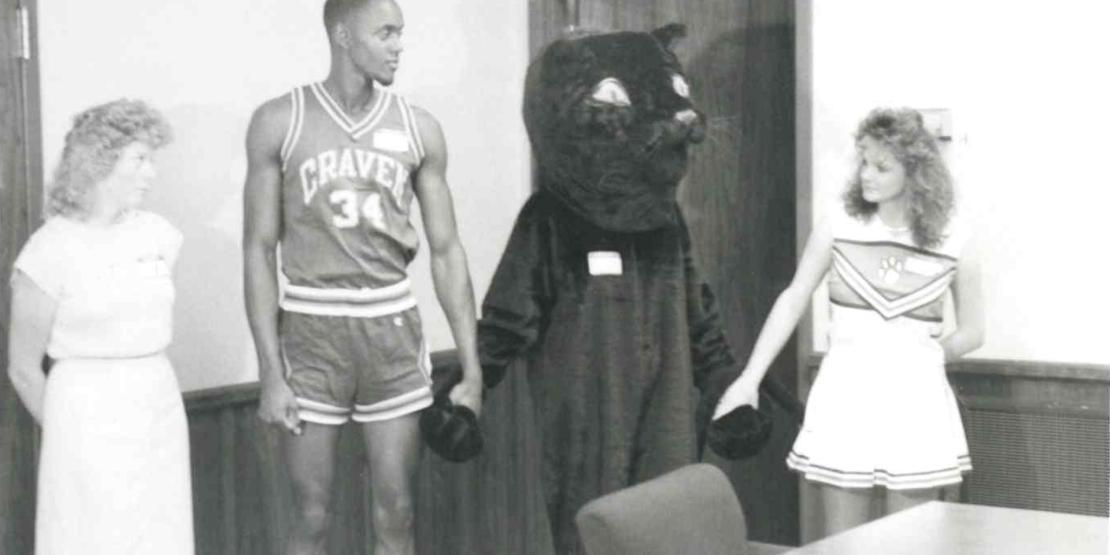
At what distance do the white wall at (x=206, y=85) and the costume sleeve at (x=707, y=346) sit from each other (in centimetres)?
100

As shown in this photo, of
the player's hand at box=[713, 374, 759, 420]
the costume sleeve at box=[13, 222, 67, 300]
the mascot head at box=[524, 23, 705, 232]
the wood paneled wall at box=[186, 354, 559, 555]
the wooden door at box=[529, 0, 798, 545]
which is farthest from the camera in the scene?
the wooden door at box=[529, 0, 798, 545]

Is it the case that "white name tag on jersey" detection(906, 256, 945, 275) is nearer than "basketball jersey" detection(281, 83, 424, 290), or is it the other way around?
"basketball jersey" detection(281, 83, 424, 290)

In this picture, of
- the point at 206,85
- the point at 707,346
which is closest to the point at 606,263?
the point at 707,346

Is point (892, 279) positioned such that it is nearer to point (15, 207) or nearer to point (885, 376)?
point (885, 376)

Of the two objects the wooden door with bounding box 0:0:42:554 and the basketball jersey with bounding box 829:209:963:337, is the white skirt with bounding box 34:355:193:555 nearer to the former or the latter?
the wooden door with bounding box 0:0:42:554

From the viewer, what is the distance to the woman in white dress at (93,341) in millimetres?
3414

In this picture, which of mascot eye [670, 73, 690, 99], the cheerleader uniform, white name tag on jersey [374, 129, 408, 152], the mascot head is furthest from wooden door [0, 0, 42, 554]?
the cheerleader uniform

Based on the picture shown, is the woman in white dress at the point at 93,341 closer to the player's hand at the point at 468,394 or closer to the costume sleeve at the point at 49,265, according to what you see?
the costume sleeve at the point at 49,265

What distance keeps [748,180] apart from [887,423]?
1.88 meters

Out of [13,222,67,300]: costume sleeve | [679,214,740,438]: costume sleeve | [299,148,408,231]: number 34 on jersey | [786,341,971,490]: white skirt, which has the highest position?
[299,148,408,231]: number 34 on jersey

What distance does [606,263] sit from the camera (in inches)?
157

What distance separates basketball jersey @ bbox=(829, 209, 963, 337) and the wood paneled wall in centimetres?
139

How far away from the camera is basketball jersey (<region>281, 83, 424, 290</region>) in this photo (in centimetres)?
363

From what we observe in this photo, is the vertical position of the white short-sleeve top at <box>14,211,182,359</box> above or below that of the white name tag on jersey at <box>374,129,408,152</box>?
below
